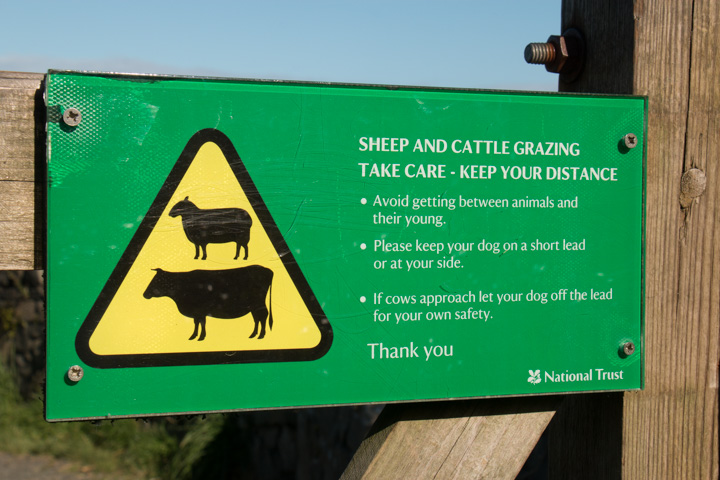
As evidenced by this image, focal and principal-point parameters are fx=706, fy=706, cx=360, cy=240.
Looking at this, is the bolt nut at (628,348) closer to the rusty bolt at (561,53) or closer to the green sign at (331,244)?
the green sign at (331,244)

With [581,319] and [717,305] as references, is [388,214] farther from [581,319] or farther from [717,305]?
[717,305]

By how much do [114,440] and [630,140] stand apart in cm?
581

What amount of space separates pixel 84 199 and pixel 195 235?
221 mm

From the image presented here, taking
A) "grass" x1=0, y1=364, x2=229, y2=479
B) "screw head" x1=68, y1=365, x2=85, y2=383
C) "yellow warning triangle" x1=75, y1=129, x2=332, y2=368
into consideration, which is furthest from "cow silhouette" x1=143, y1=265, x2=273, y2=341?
"grass" x1=0, y1=364, x2=229, y2=479

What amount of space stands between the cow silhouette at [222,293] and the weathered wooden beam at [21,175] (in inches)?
→ 10.8

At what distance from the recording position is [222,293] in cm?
145

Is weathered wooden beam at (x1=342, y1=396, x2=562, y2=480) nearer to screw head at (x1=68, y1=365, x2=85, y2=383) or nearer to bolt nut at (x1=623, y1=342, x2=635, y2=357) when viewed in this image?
bolt nut at (x1=623, y1=342, x2=635, y2=357)

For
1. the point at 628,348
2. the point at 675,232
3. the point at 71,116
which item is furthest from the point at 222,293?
Result: the point at 675,232

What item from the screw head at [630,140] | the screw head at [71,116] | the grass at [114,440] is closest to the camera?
the screw head at [71,116]

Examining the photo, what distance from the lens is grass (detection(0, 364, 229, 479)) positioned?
5.63m

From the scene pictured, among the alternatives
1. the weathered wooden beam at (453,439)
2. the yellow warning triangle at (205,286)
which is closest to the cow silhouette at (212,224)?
the yellow warning triangle at (205,286)

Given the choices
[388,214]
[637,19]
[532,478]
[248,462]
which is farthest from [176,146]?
[248,462]

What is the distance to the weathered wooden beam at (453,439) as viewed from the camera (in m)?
1.62

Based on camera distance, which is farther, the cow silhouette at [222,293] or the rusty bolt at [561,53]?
the rusty bolt at [561,53]
